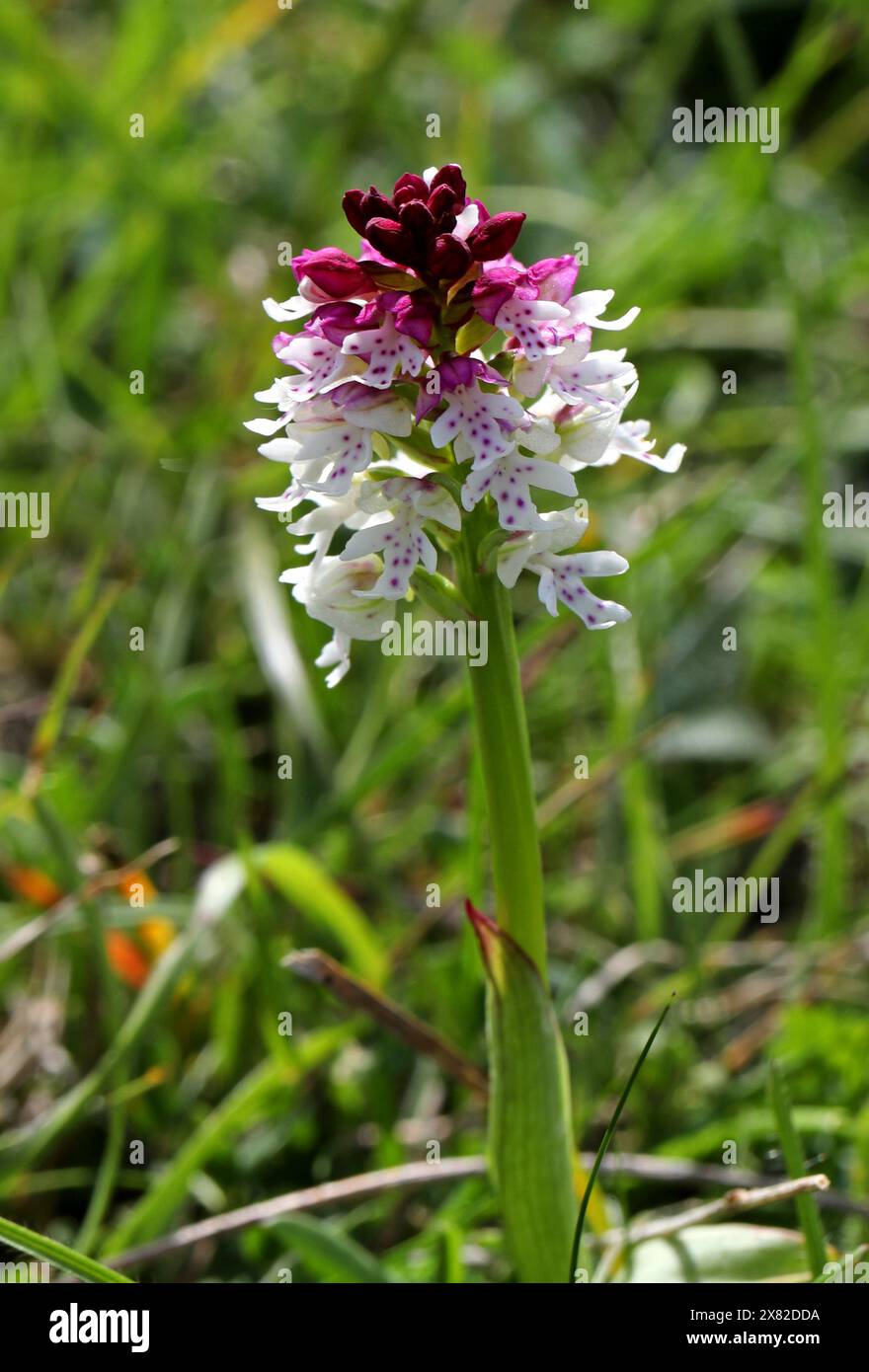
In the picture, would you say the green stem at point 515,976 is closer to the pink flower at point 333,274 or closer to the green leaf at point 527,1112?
the green leaf at point 527,1112

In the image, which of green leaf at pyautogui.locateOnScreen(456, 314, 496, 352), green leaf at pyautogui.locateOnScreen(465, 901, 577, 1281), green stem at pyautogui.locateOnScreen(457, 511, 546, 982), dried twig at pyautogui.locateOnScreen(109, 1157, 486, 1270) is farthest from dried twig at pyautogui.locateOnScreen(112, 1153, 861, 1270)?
green leaf at pyautogui.locateOnScreen(456, 314, 496, 352)

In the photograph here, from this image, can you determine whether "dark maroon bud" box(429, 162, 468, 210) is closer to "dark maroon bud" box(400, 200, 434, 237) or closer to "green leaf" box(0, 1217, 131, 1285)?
"dark maroon bud" box(400, 200, 434, 237)

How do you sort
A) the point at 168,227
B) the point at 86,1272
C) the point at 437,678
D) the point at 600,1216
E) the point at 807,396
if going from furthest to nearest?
the point at 168,227, the point at 437,678, the point at 807,396, the point at 600,1216, the point at 86,1272

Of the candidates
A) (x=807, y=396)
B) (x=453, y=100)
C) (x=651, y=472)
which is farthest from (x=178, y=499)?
(x=453, y=100)

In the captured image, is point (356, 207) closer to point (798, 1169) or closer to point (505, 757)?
point (505, 757)

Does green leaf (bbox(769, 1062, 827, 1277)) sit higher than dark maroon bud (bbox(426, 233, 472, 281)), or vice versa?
dark maroon bud (bbox(426, 233, 472, 281))
